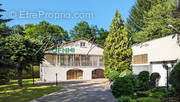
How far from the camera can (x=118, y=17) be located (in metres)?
18.0

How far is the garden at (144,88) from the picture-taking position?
18.9ft

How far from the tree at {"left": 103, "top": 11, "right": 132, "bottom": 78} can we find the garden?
18.1 ft

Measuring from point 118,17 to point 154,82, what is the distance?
1023 cm

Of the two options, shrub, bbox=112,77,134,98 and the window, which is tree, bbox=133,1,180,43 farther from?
shrub, bbox=112,77,134,98

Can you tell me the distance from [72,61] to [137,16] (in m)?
19.6

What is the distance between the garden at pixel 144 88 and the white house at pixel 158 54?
111cm

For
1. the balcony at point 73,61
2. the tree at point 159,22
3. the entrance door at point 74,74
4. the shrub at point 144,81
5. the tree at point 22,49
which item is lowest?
the entrance door at point 74,74

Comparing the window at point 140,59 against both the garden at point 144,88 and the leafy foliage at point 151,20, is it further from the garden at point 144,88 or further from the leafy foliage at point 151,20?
the leafy foliage at point 151,20

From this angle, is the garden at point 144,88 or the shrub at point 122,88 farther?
the shrub at point 122,88

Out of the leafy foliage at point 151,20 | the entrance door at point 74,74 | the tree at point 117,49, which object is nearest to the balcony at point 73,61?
the entrance door at point 74,74

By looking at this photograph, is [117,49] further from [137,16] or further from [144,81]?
[137,16]

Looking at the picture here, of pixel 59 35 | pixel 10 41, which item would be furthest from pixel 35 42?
pixel 59 35

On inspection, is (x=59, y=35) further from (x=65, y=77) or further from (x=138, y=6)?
(x=138, y=6)

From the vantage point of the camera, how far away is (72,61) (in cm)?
2330
